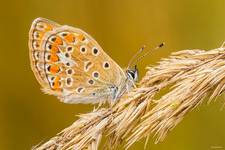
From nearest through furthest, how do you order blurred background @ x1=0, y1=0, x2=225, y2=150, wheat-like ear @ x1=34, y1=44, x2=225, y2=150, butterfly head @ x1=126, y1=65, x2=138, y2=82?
wheat-like ear @ x1=34, y1=44, x2=225, y2=150 → butterfly head @ x1=126, y1=65, x2=138, y2=82 → blurred background @ x1=0, y1=0, x2=225, y2=150

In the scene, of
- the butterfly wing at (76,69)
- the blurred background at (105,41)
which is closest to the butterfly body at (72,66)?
the butterfly wing at (76,69)

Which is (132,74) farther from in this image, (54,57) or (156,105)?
(156,105)

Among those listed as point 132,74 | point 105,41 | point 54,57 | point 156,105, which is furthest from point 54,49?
point 105,41

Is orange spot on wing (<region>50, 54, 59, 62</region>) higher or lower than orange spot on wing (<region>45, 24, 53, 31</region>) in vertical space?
lower

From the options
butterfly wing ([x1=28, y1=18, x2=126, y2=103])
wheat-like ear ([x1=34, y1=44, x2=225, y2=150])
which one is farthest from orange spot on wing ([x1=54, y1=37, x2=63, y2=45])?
wheat-like ear ([x1=34, y1=44, x2=225, y2=150])

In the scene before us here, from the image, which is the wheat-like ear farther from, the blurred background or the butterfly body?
the blurred background

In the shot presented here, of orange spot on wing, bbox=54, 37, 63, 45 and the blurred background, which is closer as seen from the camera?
orange spot on wing, bbox=54, 37, 63, 45

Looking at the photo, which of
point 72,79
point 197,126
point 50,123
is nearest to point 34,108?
point 50,123

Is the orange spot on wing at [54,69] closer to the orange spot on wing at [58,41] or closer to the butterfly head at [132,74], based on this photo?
the orange spot on wing at [58,41]
